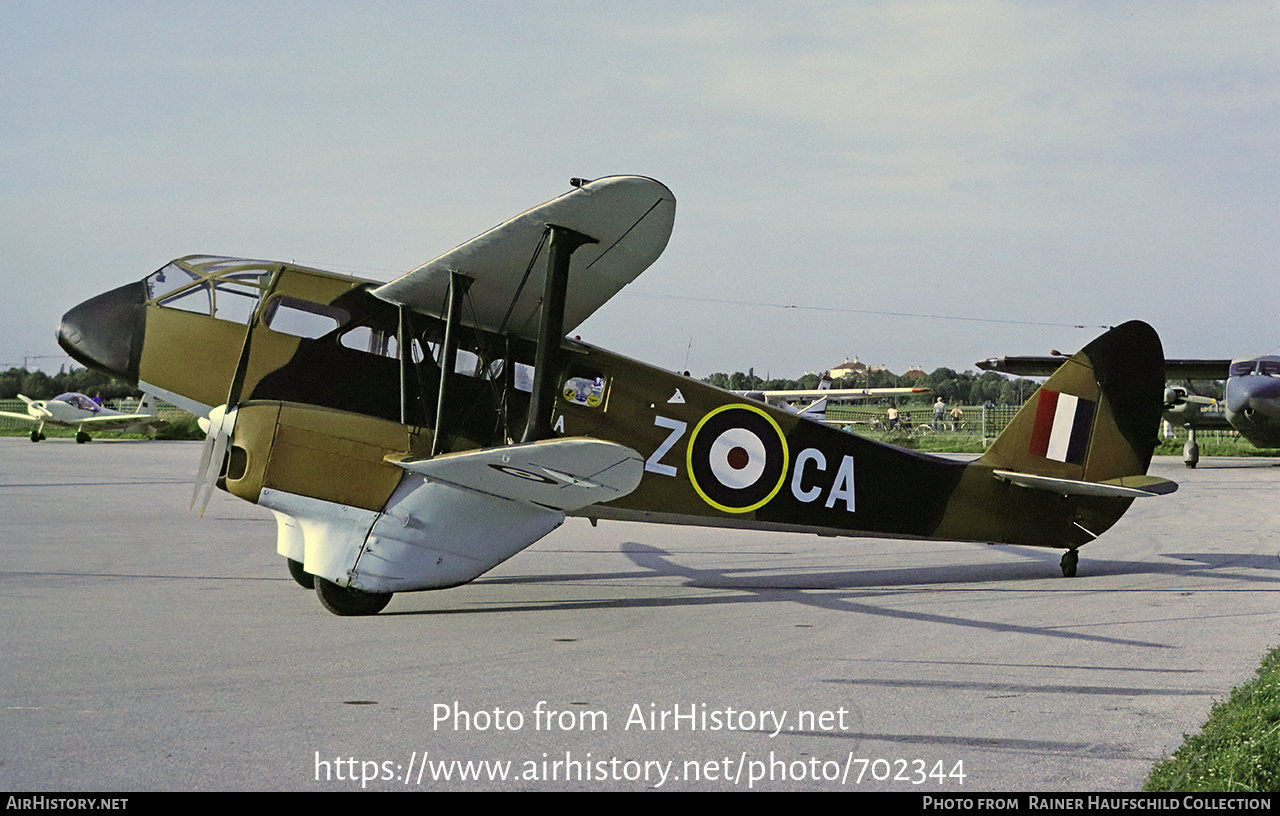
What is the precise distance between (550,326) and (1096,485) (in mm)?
5633

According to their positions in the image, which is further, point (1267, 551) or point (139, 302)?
point (1267, 551)

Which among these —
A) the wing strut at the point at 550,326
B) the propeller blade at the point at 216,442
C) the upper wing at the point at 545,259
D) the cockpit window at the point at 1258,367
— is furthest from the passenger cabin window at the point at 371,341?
the cockpit window at the point at 1258,367

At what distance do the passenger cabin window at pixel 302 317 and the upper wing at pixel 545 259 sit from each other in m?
0.39

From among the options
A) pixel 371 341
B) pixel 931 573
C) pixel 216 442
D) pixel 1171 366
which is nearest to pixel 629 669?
pixel 371 341

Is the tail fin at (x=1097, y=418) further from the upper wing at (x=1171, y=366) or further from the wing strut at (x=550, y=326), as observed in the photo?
the upper wing at (x=1171, y=366)

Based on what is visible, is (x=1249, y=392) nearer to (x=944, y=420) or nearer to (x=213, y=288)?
(x=213, y=288)

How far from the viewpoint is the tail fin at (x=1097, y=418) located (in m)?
10.0

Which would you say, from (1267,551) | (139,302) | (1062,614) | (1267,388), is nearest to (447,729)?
(139,302)

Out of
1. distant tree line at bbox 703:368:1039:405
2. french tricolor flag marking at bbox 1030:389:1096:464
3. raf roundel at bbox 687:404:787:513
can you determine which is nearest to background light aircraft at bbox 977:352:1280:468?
french tricolor flag marking at bbox 1030:389:1096:464

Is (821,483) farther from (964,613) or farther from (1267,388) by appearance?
(1267,388)

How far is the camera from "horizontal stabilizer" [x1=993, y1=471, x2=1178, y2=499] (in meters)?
9.48

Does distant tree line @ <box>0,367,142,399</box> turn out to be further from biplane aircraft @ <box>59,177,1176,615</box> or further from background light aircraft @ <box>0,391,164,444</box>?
biplane aircraft @ <box>59,177,1176,615</box>

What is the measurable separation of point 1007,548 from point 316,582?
28.3 feet

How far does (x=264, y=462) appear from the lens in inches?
286
